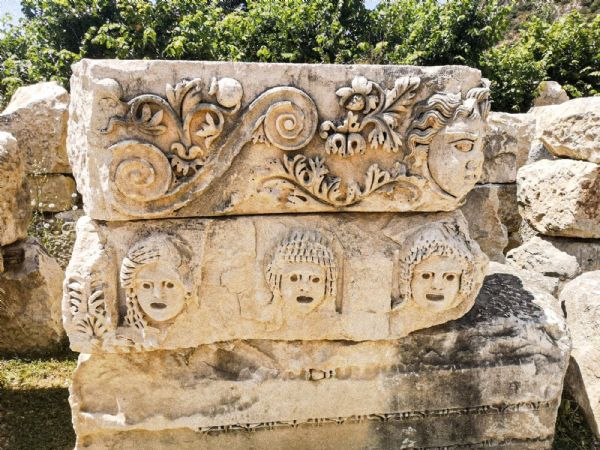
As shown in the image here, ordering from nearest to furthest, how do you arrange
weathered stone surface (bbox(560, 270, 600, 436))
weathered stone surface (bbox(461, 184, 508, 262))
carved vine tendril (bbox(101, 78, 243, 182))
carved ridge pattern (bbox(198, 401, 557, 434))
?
1. carved vine tendril (bbox(101, 78, 243, 182))
2. carved ridge pattern (bbox(198, 401, 557, 434))
3. weathered stone surface (bbox(560, 270, 600, 436))
4. weathered stone surface (bbox(461, 184, 508, 262))

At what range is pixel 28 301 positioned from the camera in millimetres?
3561

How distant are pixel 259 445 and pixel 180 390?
467mm

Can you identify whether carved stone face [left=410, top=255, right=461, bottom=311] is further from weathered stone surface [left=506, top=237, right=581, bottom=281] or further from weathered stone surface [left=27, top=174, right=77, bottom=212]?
weathered stone surface [left=27, top=174, right=77, bottom=212]

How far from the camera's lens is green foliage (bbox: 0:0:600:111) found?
→ 755cm

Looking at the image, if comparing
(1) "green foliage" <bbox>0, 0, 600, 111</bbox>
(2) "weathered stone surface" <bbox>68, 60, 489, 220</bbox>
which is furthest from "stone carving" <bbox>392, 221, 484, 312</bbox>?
(1) "green foliage" <bbox>0, 0, 600, 111</bbox>

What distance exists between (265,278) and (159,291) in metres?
0.45

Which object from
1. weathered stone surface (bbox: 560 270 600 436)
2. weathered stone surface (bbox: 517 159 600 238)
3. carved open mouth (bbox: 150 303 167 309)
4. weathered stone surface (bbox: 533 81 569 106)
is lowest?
weathered stone surface (bbox: 560 270 600 436)

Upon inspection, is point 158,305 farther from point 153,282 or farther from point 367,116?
point 367,116

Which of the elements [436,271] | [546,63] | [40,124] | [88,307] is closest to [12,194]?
[88,307]

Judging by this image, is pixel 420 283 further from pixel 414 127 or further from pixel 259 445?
pixel 259 445

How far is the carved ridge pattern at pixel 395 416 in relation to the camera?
233 cm

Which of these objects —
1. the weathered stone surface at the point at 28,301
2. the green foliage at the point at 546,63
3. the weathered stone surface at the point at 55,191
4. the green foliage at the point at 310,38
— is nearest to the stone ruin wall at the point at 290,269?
the weathered stone surface at the point at 28,301

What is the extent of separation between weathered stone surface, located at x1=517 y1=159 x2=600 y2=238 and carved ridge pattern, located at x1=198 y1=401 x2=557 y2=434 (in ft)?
4.88

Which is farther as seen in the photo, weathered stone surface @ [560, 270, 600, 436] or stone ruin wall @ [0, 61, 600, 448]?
weathered stone surface @ [560, 270, 600, 436]
